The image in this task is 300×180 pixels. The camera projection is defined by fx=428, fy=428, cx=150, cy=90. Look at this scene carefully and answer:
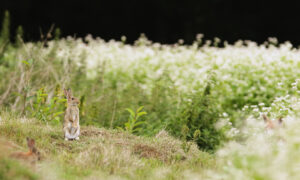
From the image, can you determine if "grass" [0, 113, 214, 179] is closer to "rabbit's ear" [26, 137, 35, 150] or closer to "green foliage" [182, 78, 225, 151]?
"rabbit's ear" [26, 137, 35, 150]

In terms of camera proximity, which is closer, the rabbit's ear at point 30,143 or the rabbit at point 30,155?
the rabbit at point 30,155

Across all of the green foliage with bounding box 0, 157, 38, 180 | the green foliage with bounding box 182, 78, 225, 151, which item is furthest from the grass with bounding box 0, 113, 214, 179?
the green foliage with bounding box 182, 78, 225, 151

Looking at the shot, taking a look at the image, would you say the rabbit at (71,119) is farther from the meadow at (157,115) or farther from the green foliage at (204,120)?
the green foliage at (204,120)

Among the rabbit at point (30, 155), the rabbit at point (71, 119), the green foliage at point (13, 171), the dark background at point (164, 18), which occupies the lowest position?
the green foliage at point (13, 171)

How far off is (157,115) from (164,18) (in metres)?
11.4

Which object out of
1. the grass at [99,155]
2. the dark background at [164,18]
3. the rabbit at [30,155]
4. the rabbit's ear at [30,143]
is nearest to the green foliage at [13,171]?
the grass at [99,155]

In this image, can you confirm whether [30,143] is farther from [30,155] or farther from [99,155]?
[99,155]

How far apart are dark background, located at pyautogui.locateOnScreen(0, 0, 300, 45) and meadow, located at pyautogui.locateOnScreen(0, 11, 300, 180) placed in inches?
233

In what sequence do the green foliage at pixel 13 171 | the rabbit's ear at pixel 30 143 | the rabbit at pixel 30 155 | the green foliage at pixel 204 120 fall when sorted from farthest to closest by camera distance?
the green foliage at pixel 204 120, the rabbit's ear at pixel 30 143, the rabbit at pixel 30 155, the green foliage at pixel 13 171

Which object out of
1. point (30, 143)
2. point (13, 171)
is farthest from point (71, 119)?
point (13, 171)

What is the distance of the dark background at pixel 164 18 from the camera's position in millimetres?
17375

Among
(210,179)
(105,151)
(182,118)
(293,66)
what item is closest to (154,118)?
(182,118)

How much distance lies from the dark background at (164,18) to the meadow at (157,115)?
5.93 m

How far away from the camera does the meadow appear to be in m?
3.80
